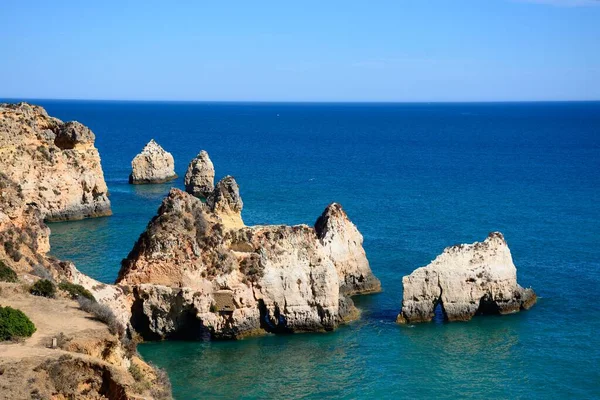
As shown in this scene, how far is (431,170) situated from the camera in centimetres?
12444

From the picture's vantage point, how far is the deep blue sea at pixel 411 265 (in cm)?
3791

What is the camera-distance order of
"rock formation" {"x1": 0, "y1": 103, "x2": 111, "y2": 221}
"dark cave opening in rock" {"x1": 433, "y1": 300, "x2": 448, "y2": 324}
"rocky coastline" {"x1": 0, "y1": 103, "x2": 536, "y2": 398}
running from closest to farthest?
"rocky coastline" {"x1": 0, "y1": 103, "x2": 536, "y2": 398} → "dark cave opening in rock" {"x1": 433, "y1": 300, "x2": 448, "y2": 324} → "rock formation" {"x1": 0, "y1": 103, "x2": 111, "y2": 221}

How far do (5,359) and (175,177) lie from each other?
86088 mm

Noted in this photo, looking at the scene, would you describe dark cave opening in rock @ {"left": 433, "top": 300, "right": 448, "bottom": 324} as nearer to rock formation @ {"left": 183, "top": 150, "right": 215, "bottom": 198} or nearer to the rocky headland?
the rocky headland

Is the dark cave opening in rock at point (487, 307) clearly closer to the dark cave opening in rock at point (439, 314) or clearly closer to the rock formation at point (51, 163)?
the dark cave opening in rock at point (439, 314)

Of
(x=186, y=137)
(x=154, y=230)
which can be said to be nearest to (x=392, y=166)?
(x=186, y=137)

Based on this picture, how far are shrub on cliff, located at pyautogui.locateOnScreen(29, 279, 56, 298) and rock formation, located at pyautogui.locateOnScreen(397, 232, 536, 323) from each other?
19.7 meters

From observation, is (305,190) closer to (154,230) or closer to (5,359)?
(154,230)

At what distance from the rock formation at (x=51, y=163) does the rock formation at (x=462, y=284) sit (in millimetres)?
39556

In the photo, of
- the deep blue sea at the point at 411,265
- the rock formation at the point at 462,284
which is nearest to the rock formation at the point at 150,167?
the deep blue sea at the point at 411,265

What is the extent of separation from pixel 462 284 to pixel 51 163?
140ft

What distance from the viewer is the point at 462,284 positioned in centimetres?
4559

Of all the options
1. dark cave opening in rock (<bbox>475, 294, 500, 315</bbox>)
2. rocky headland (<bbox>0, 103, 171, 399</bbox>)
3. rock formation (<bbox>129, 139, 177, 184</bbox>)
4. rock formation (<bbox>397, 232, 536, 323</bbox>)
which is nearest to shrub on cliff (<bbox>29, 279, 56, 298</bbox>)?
rocky headland (<bbox>0, 103, 171, 399</bbox>)

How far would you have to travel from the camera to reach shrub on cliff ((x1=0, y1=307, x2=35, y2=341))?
2536cm
